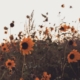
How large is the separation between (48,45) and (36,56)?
264mm

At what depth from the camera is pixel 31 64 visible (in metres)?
3.16

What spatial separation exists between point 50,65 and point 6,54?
1.02 m

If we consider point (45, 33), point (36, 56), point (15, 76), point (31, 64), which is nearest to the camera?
point (15, 76)

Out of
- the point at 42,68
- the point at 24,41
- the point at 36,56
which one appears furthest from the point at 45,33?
the point at 24,41

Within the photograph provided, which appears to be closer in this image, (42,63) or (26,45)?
(26,45)

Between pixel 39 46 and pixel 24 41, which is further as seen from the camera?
pixel 39 46

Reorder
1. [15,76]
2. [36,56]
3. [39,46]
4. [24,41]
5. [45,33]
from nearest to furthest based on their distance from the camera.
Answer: [24,41], [15,76], [36,56], [39,46], [45,33]

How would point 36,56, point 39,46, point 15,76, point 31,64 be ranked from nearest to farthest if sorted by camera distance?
point 15,76 < point 31,64 < point 36,56 < point 39,46

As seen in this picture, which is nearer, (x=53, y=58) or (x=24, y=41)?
(x=24, y=41)

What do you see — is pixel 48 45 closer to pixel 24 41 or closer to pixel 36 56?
pixel 36 56

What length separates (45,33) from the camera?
4.61 metres

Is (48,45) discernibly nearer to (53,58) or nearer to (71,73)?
(53,58)

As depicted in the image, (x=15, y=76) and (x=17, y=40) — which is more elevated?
(x=17, y=40)

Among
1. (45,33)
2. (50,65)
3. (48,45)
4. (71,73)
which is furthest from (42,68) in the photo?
(45,33)
